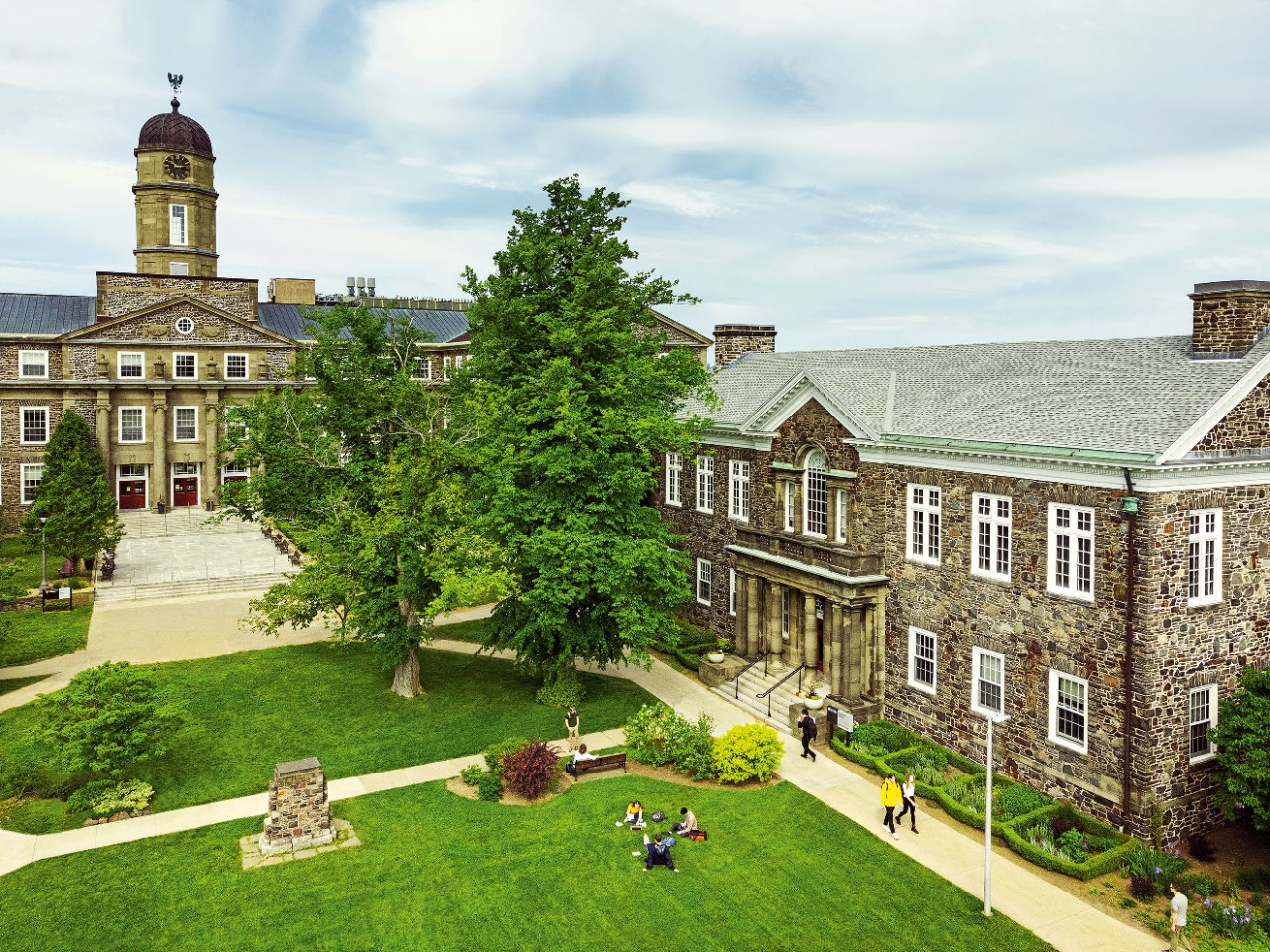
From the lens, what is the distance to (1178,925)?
58.2ft

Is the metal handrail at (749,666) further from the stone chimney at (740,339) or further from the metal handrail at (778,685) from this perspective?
the stone chimney at (740,339)

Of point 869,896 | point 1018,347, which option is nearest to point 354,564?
point 869,896

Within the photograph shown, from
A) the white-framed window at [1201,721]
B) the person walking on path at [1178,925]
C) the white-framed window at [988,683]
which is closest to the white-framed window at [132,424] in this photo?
the white-framed window at [988,683]

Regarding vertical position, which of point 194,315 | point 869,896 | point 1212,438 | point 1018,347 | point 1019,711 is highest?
point 194,315

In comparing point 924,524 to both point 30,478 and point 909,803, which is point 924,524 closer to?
point 909,803

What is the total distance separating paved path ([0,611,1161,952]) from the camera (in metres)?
18.6

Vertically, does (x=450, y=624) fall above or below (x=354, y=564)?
below

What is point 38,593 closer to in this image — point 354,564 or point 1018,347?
point 354,564

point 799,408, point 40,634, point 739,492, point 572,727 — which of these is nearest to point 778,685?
point 572,727

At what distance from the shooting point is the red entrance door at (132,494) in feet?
202

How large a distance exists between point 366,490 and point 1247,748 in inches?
1035

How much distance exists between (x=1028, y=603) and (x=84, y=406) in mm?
58856

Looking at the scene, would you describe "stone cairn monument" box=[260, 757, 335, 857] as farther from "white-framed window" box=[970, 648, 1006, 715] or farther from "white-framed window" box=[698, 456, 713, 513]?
"white-framed window" box=[698, 456, 713, 513]

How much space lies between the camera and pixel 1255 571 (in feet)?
75.3
